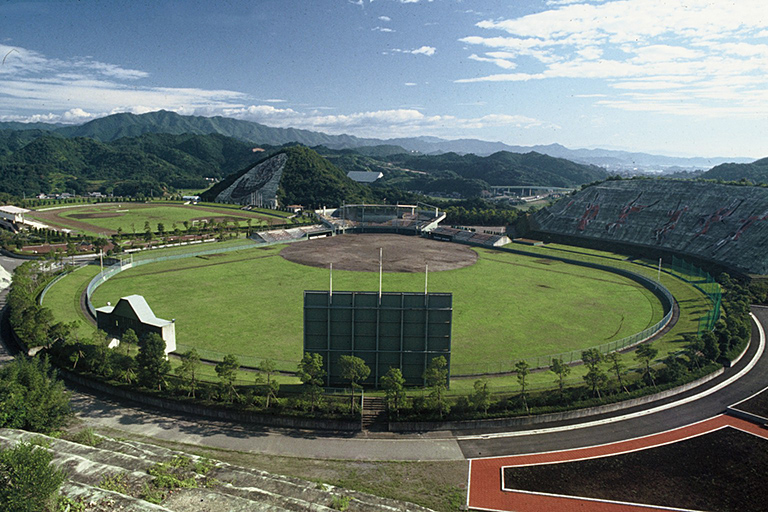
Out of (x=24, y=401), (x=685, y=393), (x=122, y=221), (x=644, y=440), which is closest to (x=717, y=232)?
(x=685, y=393)

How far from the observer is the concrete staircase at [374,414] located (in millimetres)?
26000

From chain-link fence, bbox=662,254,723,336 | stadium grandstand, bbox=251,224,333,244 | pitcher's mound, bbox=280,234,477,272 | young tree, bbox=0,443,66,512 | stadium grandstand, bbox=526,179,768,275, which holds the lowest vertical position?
pitcher's mound, bbox=280,234,477,272

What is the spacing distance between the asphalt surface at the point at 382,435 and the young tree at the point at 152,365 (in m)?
1.65

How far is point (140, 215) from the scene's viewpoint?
124 m

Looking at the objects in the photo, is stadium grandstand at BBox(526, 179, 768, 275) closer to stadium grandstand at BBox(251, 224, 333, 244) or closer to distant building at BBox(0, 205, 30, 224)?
stadium grandstand at BBox(251, 224, 333, 244)

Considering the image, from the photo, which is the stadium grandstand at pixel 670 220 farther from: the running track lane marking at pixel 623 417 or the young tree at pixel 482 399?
the young tree at pixel 482 399

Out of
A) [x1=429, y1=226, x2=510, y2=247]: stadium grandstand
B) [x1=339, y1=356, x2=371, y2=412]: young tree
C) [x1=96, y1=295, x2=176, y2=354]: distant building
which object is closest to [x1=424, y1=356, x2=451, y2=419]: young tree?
[x1=339, y1=356, x2=371, y2=412]: young tree

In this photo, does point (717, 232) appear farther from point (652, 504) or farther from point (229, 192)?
point (229, 192)

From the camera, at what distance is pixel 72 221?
113 m

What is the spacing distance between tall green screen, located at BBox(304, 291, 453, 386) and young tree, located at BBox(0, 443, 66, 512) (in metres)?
15.5

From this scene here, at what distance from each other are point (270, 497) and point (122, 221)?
114177 millimetres

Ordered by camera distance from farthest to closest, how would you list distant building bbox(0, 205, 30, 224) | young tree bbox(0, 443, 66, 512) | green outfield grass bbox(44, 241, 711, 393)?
1. distant building bbox(0, 205, 30, 224)
2. green outfield grass bbox(44, 241, 711, 393)
3. young tree bbox(0, 443, 66, 512)

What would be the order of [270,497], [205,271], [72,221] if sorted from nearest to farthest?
1. [270,497]
2. [205,271]
3. [72,221]

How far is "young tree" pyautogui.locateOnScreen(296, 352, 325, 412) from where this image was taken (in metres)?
26.6
